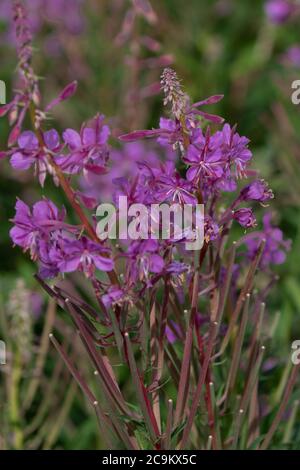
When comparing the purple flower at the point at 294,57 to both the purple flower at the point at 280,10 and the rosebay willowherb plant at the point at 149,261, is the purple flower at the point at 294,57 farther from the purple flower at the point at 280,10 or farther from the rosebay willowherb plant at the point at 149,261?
the rosebay willowherb plant at the point at 149,261

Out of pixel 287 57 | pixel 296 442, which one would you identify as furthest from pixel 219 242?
pixel 287 57

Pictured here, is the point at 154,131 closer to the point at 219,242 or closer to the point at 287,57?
the point at 219,242

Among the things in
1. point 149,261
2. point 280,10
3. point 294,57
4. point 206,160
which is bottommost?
point 149,261

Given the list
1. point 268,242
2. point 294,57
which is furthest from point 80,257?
point 294,57

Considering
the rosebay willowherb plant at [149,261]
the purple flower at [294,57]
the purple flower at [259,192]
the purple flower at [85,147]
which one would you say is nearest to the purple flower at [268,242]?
the rosebay willowherb plant at [149,261]

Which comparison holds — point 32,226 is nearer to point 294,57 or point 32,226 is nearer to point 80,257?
point 80,257

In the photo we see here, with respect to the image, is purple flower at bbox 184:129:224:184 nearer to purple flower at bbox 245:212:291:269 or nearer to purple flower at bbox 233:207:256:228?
purple flower at bbox 233:207:256:228
